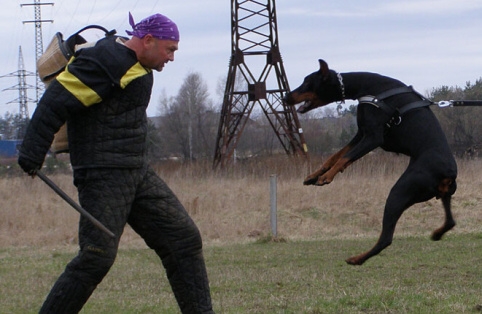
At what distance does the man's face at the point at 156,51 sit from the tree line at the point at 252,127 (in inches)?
489

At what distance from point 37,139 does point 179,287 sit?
1.34 meters

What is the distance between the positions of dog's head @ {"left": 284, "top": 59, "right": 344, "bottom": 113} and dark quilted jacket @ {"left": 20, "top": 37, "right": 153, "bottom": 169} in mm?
1626

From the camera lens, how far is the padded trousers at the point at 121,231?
4.42 metres

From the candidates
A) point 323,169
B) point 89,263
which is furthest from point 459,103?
point 89,263

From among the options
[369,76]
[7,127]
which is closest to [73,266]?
Result: [369,76]

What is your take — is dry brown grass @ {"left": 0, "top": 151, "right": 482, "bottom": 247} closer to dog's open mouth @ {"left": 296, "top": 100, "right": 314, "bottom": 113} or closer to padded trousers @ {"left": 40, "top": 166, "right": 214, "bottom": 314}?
dog's open mouth @ {"left": 296, "top": 100, "right": 314, "bottom": 113}

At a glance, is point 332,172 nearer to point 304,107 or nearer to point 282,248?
point 304,107

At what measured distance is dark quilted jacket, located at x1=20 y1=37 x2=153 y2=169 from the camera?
165 inches

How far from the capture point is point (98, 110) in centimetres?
435

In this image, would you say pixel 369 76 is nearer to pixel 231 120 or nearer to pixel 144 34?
pixel 144 34

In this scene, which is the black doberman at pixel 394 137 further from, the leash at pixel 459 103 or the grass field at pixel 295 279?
the grass field at pixel 295 279

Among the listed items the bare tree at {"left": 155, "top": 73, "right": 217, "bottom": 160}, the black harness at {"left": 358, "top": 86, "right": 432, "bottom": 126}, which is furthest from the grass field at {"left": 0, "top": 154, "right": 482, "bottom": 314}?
the bare tree at {"left": 155, "top": 73, "right": 217, "bottom": 160}

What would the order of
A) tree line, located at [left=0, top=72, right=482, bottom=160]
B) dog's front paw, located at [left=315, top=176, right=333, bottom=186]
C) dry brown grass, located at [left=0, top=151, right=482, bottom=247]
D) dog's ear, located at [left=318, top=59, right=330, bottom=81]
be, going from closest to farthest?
dog's front paw, located at [left=315, top=176, right=333, bottom=186] → dog's ear, located at [left=318, top=59, right=330, bottom=81] → dry brown grass, located at [left=0, top=151, right=482, bottom=247] → tree line, located at [left=0, top=72, right=482, bottom=160]

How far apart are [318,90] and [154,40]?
1.71m
